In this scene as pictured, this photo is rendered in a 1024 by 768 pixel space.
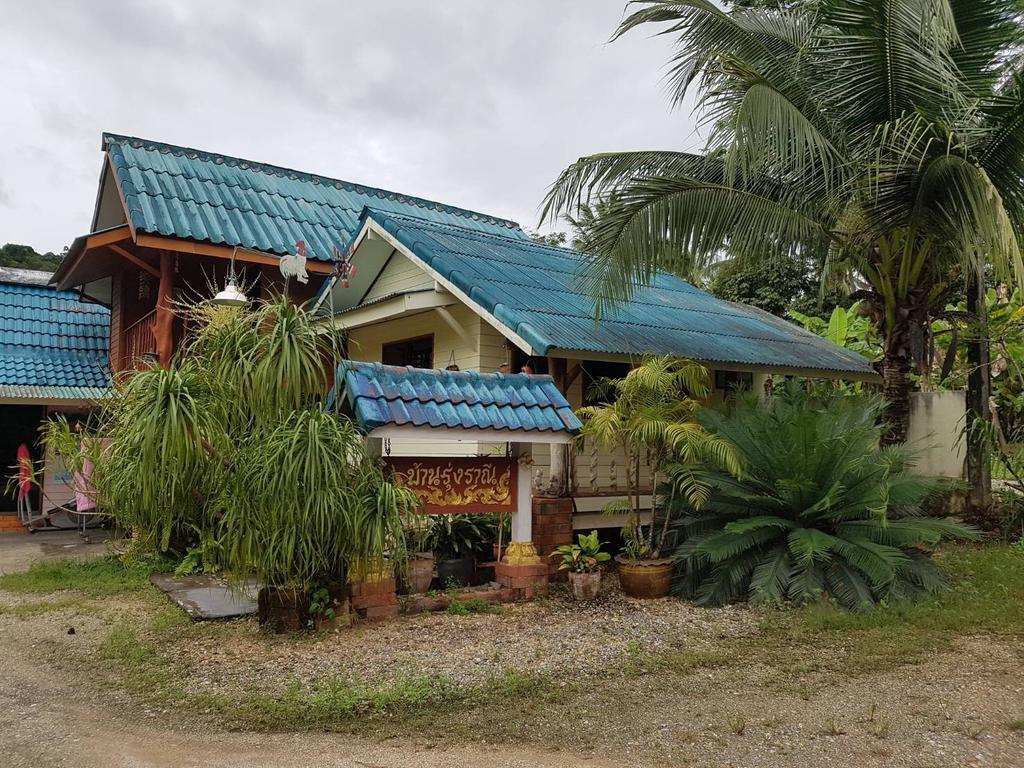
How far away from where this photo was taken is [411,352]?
37.7 feet

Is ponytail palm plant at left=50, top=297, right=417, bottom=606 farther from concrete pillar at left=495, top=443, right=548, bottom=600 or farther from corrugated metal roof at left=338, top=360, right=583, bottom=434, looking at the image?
concrete pillar at left=495, top=443, right=548, bottom=600

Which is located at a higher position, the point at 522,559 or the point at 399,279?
the point at 399,279

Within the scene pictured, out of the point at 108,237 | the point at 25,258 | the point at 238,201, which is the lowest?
the point at 108,237

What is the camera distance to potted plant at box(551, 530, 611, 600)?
7551mm

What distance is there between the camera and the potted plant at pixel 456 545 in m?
7.77

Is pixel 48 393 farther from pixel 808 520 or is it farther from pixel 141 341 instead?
pixel 808 520

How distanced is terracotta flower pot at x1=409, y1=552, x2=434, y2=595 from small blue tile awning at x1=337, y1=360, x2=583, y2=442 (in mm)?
1351

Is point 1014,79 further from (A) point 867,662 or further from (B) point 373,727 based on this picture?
(B) point 373,727

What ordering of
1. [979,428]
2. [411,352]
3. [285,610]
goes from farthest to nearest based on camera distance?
1. [411,352]
2. [979,428]
3. [285,610]

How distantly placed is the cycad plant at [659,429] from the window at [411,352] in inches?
144

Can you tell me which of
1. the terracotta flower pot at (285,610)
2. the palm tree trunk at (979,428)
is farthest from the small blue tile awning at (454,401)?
the palm tree trunk at (979,428)

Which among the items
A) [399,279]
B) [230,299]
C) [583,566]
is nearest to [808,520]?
[583,566]

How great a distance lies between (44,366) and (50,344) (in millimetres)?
1078

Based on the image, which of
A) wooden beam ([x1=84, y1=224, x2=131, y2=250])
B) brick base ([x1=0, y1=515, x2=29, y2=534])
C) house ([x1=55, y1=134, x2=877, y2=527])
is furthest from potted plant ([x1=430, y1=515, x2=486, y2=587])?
brick base ([x1=0, y1=515, x2=29, y2=534])
